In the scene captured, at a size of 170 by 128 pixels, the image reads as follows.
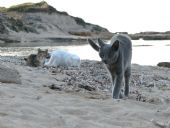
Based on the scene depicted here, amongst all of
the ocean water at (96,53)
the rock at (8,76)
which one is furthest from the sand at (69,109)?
the ocean water at (96,53)

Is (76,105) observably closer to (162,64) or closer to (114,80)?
(114,80)

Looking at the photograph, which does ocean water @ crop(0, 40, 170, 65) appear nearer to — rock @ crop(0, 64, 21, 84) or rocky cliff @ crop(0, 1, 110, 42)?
rock @ crop(0, 64, 21, 84)

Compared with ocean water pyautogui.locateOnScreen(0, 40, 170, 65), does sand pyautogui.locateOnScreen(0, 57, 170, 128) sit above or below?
above

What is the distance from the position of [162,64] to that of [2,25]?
52640 mm

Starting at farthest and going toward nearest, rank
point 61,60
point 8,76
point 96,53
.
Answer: point 96,53, point 61,60, point 8,76

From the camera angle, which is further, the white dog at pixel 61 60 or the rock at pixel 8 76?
the white dog at pixel 61 60

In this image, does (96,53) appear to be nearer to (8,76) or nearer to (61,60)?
(61,60)

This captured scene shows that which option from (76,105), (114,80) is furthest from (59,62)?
(76,105)

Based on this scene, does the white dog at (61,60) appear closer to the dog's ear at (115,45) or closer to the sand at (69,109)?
the sand at (69,109)

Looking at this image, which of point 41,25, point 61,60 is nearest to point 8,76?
point 61,60

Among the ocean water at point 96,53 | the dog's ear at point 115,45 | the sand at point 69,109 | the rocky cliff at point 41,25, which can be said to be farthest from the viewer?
the rocky cliff at point 41,25

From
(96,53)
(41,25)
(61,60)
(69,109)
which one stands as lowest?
(96,53)

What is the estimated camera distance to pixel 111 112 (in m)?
7.44

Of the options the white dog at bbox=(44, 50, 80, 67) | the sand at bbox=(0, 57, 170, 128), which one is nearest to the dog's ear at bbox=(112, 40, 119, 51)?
the sand at bbox=(0, 57, 170, 128)
